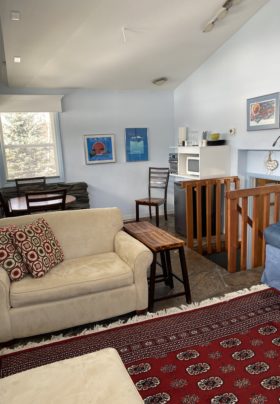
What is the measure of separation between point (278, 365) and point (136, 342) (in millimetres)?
902

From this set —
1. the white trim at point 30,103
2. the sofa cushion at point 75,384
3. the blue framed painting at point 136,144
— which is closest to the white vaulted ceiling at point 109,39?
the white trim at point 30,103

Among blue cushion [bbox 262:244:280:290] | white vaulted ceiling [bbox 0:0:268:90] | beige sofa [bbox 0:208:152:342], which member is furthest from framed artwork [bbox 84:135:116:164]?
blue cushion [bbox 262:244:280:290]

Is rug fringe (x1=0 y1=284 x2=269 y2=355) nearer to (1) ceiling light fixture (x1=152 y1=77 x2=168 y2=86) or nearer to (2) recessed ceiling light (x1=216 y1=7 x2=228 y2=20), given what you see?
(2) recessed ceiling light (x1=216 y1=7 x2=228 y2=20)

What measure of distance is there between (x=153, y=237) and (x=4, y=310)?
127 centimetres

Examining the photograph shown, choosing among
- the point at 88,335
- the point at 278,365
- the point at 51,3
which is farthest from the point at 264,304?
the point at 51,3

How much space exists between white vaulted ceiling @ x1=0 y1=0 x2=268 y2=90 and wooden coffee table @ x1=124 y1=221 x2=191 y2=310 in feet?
6.14

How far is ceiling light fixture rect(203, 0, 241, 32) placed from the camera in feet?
10.5

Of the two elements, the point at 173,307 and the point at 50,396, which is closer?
the point at 50,396

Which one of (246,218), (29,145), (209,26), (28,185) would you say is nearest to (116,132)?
(29,145)

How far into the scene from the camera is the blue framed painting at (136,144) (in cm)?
567

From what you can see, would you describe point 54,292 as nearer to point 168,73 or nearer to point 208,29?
point 208,29

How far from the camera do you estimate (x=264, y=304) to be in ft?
8.45

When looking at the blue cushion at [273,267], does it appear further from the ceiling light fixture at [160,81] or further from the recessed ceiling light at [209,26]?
the ceiling light fixture at [160,81]

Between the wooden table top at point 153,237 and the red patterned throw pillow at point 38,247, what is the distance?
694 millimetres
